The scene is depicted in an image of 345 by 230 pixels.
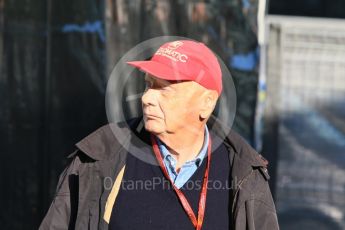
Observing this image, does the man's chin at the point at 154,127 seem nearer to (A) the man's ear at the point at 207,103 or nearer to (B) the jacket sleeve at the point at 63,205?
(A) the man's ear at the point at 207,103

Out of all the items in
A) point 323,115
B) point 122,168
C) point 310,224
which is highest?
point 122,168

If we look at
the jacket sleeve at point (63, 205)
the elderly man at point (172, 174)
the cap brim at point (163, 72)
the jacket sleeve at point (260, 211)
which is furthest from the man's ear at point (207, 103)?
the jacket sleeve at point (63, 205)

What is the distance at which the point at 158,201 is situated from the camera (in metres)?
2.83

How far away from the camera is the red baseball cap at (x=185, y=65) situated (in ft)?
9.07

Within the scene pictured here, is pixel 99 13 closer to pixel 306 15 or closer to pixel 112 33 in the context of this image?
pixel 112 33

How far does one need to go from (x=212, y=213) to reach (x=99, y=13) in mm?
2130

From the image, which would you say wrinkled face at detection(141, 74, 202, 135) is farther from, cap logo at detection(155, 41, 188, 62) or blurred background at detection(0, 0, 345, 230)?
blurred background at detection(0, 0, 345, 230)

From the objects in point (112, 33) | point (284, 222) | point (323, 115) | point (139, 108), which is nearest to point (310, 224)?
point (284, 222)

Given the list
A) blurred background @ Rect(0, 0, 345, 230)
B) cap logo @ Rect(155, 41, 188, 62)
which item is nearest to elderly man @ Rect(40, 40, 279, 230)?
cap logo @ Rect(155, 41, 188, 62)

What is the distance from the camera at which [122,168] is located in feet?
9.41

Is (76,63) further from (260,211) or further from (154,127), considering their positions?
(260,211)

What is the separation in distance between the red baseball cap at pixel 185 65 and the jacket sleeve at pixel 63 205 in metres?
0.49

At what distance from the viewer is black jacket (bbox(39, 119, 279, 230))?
110 inches

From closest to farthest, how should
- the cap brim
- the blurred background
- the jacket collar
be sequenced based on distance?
the cap brim, the jacket collar, the blurred background
